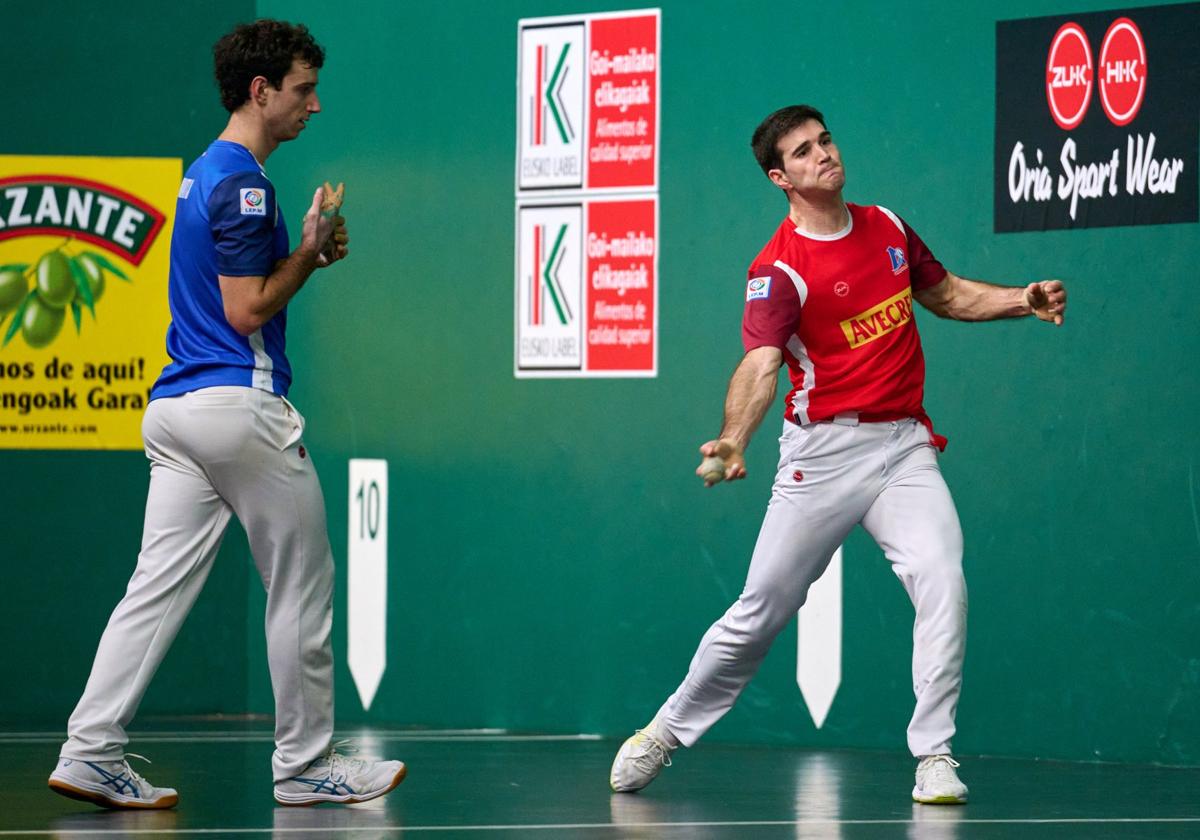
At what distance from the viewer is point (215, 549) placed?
16.4 ft

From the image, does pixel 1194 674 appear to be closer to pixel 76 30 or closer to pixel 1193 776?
pixel 1193 776

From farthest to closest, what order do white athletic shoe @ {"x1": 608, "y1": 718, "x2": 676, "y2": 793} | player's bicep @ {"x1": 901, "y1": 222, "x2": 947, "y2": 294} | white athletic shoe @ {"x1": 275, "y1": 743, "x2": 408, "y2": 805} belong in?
player's bicep @ {"x1": 901, "y1": 222, "x2": 947, "y2": 294} → white athletic shoe @ {"x1": 608, "y1": 718, "x2": 676, "y2": 793} → white athletic shoe @ {"x1": 275, "y1": 743, "x2": 408, "y2": 805}

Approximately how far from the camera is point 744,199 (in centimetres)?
687

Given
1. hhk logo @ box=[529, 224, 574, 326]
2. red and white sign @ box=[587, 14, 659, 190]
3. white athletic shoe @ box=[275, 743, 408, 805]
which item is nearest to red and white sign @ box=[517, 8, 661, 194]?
red and white sign @ box=[587, 14, 659, 190]

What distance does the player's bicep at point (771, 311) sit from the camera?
5223 millimetres

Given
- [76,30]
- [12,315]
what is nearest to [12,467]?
[12,315]

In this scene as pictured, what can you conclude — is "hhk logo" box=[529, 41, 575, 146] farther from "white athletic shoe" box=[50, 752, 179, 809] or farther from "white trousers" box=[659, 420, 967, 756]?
"white athletic shoe" box=[50, 752, 179, 809]

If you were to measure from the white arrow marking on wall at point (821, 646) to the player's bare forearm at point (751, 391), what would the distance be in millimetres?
1621

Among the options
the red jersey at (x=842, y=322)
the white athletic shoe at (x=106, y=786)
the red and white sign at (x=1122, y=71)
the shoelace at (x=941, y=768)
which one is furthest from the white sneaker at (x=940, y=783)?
→ the red and white sign at (x=1122, y=71)

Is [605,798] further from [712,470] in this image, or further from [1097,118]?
[1097,118]

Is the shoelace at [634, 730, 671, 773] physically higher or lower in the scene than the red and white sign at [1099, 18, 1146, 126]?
lower

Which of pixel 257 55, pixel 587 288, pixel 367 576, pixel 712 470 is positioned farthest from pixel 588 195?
pixel 712 470

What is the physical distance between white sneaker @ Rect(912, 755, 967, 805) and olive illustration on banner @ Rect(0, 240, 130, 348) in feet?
12.9

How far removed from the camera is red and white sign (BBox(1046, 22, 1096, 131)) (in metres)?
6.23
